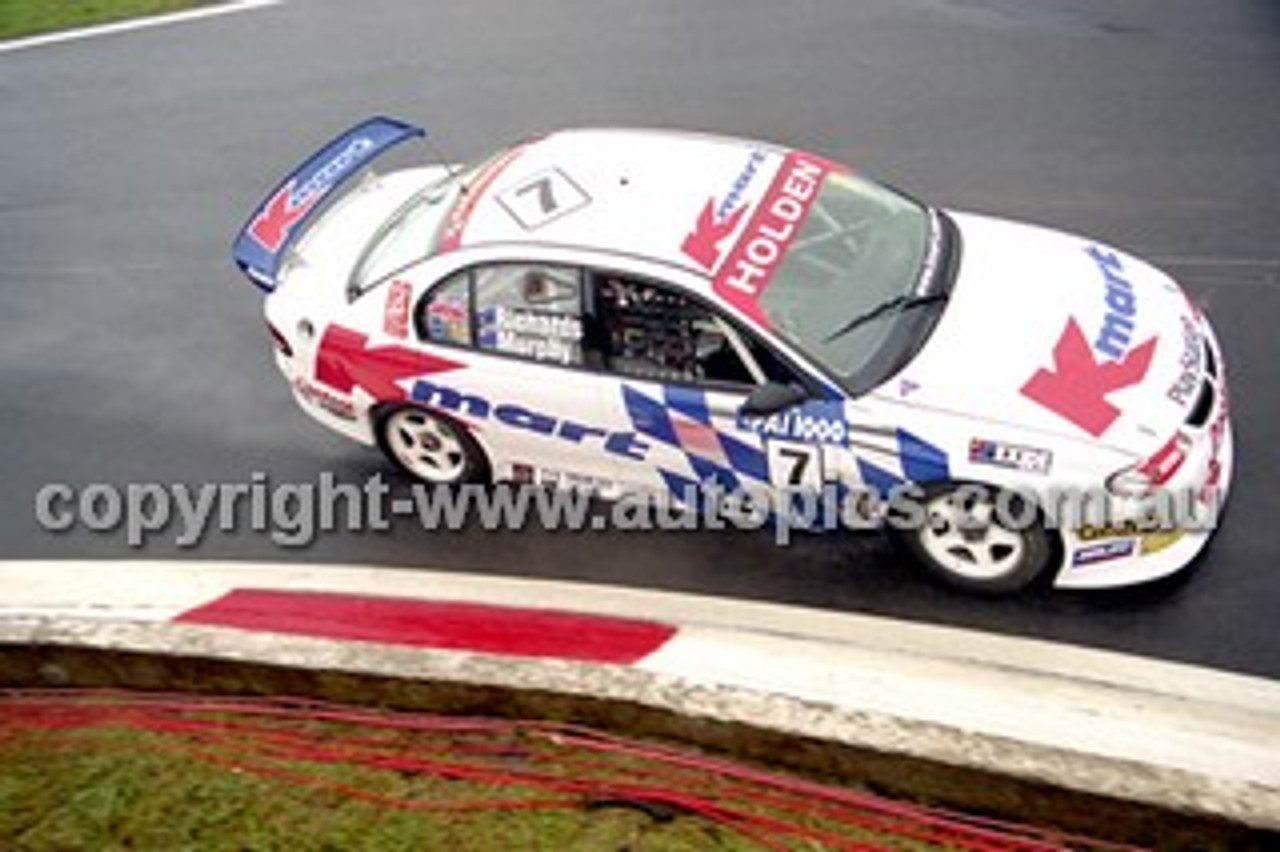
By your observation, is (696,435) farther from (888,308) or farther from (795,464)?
(888,308)

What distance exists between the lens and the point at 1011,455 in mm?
5660

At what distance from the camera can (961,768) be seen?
4.39 meters

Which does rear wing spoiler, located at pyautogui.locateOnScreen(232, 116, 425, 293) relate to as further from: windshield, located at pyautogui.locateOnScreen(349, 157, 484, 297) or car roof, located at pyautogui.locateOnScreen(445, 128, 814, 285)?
car roof, located at pyautogui.locateOnScreen(445, 128, 814, 285)

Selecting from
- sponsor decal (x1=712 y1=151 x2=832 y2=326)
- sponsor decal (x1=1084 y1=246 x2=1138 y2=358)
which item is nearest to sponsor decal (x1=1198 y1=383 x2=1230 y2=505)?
sponsor decal (x1=1084 y1=246 x2=1138 y2=358)

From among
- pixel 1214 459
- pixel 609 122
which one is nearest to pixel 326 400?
pixel 1214 459

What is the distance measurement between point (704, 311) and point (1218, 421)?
2.24m

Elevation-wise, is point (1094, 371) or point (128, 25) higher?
point (128, 25)

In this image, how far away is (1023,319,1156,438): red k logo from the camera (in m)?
5.71

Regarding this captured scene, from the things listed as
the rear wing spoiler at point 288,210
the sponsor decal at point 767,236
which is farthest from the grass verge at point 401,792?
the rear wing spoiler at point 288,210

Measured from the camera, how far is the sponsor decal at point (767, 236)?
5969 mm

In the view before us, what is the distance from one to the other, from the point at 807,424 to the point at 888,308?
672 mm

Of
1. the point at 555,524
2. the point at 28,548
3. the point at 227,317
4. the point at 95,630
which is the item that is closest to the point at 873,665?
the point at 555,524

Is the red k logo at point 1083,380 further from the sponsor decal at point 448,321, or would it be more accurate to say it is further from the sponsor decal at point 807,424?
the sponsor decal at point 448,321

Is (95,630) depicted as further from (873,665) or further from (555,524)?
(873,665)
